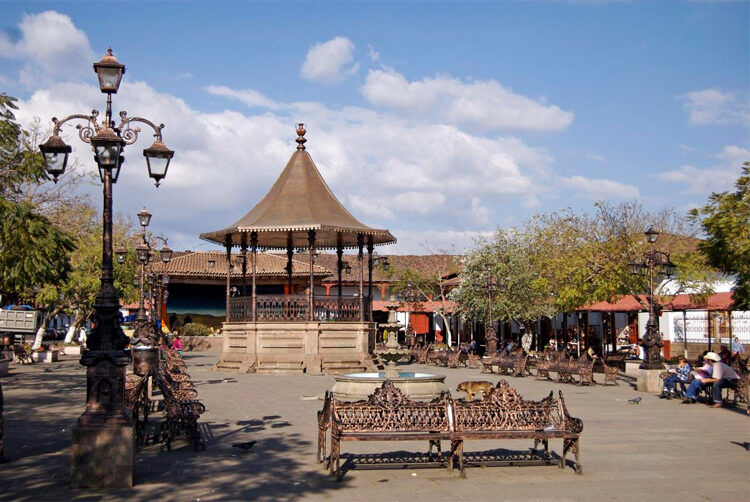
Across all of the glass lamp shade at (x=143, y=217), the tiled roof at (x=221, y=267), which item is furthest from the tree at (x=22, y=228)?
the tiled roof at (x=221, y=267)

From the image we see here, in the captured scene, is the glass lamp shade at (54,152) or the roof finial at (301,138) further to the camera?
the roof finial at (301,138)

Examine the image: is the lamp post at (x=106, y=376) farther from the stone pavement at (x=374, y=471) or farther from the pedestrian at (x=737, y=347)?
the pedestrian at (x=737, y=347)

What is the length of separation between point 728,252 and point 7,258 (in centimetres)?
2018

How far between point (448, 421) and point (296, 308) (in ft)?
59.3

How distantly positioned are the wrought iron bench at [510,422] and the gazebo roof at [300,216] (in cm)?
1688

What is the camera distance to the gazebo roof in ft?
83.4

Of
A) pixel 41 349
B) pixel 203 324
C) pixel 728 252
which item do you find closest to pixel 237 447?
pixel 728 252

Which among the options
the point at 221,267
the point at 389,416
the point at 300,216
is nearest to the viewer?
the point at 389,416

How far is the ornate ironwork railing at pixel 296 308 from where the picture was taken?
25.8 m

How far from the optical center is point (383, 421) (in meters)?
8.16

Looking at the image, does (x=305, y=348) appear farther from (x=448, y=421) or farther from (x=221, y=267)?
(x=221, y=267)

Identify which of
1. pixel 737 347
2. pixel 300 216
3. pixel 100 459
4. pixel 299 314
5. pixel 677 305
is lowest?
pixel 100 459

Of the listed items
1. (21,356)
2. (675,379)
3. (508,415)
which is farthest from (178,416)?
(21,356)

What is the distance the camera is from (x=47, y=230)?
16.3 metres
